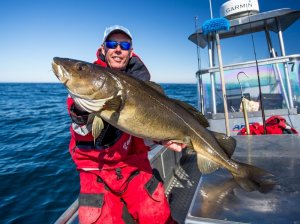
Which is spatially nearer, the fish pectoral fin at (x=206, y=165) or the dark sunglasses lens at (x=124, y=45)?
the fish pectoral fin at (x=206, y=165)

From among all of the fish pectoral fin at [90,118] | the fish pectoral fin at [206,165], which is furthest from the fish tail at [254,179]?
the fish pectoral fin at [90,118]

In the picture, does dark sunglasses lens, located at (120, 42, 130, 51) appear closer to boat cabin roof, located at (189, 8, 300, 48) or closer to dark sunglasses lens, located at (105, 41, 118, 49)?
dark sunglasses lens, located at (105, 41, 118, 49)

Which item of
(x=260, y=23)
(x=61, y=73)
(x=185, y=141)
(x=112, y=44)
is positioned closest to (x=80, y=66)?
(x=61, y=73)

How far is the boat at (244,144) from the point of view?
6.75 ft

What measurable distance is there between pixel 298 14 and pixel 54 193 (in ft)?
25.7

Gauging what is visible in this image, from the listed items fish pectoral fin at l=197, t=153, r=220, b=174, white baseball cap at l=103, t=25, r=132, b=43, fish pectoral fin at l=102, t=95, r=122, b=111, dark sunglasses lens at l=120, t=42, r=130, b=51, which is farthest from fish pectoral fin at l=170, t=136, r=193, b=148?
white baseball cap at l=103, t=25, r=132, b=43

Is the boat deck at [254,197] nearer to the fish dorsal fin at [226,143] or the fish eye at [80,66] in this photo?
the fish dorsal fin at [226,143]

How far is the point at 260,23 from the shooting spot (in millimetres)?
7207

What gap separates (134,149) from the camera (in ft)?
10.8

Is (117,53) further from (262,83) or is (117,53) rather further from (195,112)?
(262,83)

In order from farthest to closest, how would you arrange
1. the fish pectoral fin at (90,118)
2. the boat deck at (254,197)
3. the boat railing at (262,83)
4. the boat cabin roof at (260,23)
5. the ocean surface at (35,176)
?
the boat cabin roof at (260,23), the boat railing at (262,83), the ocean surface at (35,176), the fish pectoral fin at (90,118), the boat deck at (254,197)

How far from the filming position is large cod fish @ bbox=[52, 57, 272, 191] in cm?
232

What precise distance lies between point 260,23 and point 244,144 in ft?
16.3

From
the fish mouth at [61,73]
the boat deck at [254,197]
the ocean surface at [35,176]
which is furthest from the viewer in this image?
the ocean surface at [35,176]
